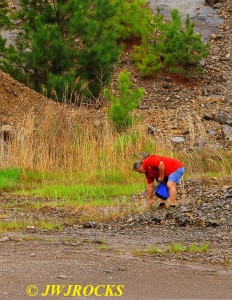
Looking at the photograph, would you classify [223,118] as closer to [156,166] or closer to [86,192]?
[86,192]

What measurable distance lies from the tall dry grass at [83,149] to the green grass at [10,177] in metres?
0.32

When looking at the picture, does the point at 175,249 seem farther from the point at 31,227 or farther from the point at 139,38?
the point at 139,38

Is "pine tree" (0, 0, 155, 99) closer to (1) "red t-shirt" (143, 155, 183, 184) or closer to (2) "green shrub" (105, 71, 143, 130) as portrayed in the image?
(2) "green shrub" (105, 71, 143, 130)

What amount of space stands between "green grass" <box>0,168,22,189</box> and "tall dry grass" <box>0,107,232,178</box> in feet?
1.06

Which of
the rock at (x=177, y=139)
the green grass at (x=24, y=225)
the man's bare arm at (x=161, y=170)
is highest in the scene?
the man's bare arm at (x=161, y=170)

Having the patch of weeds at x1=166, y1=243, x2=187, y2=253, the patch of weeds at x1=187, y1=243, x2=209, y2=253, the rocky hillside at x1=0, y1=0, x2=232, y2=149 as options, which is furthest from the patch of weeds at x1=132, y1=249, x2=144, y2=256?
the rocky hillside at x1=0, y1=0, x2=232, y2=149

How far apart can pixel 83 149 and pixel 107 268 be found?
11.4 meters

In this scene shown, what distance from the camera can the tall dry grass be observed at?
66.6ft

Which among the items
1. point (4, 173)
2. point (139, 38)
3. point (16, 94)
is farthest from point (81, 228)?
point (139, 38)

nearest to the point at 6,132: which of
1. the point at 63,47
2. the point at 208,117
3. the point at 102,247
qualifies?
the point at 63,47

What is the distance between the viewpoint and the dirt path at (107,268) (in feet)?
26.9

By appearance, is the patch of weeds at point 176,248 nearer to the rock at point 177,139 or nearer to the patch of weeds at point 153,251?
the patch of weeds at point 153,251

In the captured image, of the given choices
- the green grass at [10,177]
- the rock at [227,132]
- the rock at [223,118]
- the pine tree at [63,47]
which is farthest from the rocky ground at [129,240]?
the pine tree at [63,47]

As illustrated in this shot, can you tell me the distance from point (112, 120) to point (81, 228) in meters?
10.9
